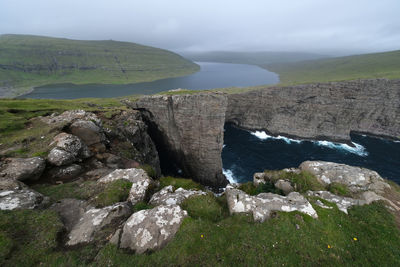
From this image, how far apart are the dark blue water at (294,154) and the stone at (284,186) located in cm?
2942

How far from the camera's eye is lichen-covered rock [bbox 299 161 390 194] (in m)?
11.5

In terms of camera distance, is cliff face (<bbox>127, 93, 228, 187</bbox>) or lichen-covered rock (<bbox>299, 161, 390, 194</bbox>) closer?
lichen-covered rock (<bbox>299, 161, 390, 194</bbox>)

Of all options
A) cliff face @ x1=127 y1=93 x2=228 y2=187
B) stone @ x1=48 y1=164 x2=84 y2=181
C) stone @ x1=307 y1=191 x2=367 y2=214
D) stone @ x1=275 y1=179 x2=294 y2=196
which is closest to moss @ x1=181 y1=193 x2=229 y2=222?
stone @ x1=275 y1=179 x2=294 y2=196

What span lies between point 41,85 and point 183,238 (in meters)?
242

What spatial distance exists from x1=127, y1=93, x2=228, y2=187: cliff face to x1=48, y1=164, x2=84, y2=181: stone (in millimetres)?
26540

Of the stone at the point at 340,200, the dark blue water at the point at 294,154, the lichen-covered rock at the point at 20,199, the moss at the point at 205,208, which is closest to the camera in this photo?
the lichen-covered rock at the point at 20,199

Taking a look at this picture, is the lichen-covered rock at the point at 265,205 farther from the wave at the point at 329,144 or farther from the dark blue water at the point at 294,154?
the wave at the point at 329,144

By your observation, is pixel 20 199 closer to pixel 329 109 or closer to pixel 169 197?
pixel 169 197

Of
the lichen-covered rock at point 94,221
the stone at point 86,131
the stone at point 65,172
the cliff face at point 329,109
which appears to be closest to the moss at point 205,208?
the lichen-covered rock at point 94,221

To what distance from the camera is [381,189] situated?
436 inches

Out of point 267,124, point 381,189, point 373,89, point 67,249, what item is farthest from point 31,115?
point 373,89

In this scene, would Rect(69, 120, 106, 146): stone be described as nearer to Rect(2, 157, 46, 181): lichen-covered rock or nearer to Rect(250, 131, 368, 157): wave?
Rect(2, 157, 46, 181): lichen-covered rock

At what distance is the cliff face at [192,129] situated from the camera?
37.2 m

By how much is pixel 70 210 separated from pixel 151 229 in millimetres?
5581
